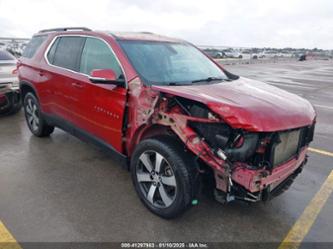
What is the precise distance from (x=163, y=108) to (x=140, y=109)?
30 cm

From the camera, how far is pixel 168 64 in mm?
3547

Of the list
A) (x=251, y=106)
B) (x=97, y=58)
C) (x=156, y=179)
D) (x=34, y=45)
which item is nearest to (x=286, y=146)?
(x=251, y=106)

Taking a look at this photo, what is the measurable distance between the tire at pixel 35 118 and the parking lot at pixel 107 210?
682 mm

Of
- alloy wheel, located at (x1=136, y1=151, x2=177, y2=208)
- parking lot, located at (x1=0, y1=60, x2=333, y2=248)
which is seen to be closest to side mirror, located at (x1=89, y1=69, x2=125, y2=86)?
alloy wheel, located at (x1=136, y1=151, x2=177, y2=208)

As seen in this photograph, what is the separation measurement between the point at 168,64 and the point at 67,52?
1.62m

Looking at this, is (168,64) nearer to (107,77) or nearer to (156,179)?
(107,77)

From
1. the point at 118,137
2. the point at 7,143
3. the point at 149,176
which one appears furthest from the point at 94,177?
the point at 7,143

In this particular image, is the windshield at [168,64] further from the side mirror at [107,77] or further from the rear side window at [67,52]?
the rear side window at [67,52]

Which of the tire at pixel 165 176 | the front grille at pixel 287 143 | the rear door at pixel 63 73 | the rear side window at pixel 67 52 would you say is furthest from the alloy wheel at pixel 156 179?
the rear side window at pixel 67 52

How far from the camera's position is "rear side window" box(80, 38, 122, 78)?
3.43 metres

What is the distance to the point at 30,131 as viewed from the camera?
550cm

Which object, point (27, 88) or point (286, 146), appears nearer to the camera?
point (286, 146)

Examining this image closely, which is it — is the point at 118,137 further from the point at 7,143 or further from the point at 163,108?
the point at 7,143

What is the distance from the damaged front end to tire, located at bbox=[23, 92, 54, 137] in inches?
118
